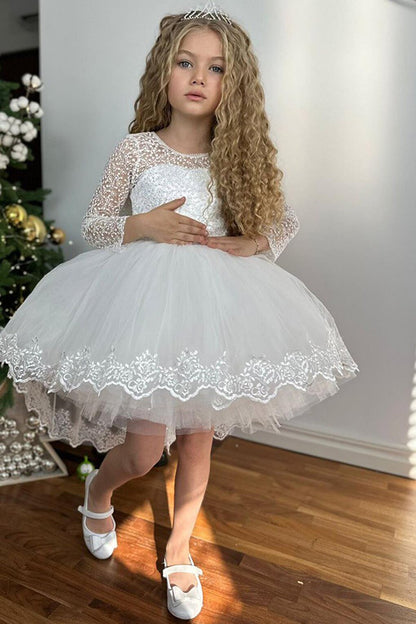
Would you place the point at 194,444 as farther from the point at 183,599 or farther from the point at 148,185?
the point at 148,185

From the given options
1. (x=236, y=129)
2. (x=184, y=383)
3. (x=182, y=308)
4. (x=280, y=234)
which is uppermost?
(x=236, y=129)

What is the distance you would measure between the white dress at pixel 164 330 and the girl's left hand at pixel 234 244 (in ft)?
0.07

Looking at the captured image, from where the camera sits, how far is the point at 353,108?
5.55ft

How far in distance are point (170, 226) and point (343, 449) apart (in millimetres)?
1195

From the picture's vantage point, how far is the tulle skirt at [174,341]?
99 cm

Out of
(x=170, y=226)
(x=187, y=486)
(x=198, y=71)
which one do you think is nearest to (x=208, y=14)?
(x=198, y=71)

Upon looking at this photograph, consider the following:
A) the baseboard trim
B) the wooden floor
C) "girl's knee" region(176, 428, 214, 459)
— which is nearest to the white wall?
the baseboard trim

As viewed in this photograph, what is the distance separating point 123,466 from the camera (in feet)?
4.10

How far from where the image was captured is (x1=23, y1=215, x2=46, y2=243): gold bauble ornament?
176 centimetres

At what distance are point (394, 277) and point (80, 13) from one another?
1581 millimetres

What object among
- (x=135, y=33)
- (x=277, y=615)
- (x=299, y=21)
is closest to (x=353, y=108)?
(x=299, y=21)

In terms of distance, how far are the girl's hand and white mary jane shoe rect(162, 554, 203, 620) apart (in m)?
0.81

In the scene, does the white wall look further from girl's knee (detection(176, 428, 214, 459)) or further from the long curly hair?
girl's knee (detection(176, 428, 214, 459))

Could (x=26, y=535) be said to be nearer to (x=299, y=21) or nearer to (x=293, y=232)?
(x=293, y=232)
